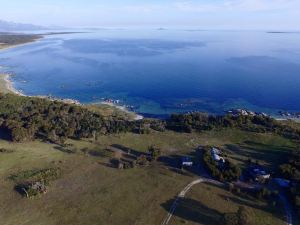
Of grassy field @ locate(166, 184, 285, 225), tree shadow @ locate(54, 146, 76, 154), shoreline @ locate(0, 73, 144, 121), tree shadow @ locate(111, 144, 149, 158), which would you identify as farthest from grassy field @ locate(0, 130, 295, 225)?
shoreline @ locate(0, 73, 144, 121)

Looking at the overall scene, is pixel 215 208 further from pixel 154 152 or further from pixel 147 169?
pixel 154 152

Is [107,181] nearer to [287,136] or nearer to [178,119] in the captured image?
[178,119]

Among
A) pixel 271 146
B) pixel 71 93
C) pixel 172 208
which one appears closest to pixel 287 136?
pixel 271 146

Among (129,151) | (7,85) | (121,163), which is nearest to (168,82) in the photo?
(7,85)

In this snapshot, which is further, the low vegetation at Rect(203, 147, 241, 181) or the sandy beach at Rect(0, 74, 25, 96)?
the sandy beach at Rect(0, 74, 25, 96)

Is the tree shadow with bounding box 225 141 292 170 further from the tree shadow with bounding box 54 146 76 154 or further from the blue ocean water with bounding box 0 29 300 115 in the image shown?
the blue ocean water with bounding box 0 29 300 115
